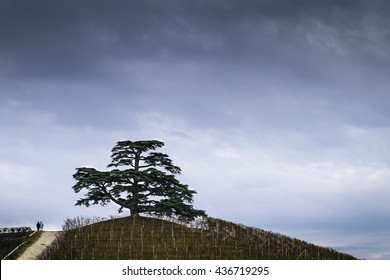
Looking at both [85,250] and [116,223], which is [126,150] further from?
[85,250]

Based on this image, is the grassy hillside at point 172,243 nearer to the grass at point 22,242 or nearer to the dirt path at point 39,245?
the dirt path at point 39,245

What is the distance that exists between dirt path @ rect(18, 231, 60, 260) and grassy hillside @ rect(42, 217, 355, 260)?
2.98 ft

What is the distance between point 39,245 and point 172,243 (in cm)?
909

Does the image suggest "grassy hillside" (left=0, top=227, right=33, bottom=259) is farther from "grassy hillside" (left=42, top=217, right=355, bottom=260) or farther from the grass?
"grassy hillside" (left=42, top=217, right=355, bottom=260)

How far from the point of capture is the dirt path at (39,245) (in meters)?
30.5

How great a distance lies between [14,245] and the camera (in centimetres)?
3638

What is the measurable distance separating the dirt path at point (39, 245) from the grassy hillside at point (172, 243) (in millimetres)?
909

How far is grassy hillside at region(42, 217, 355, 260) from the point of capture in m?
29.8

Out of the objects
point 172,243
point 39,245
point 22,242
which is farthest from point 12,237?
point 172,243

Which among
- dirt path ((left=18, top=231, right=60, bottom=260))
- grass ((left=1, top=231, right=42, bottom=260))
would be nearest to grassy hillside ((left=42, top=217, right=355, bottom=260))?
dirt path ((left=18, top=231, right=60, bottom=260))

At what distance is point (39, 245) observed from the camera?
34.3m

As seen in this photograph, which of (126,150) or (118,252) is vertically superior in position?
(126,150)
